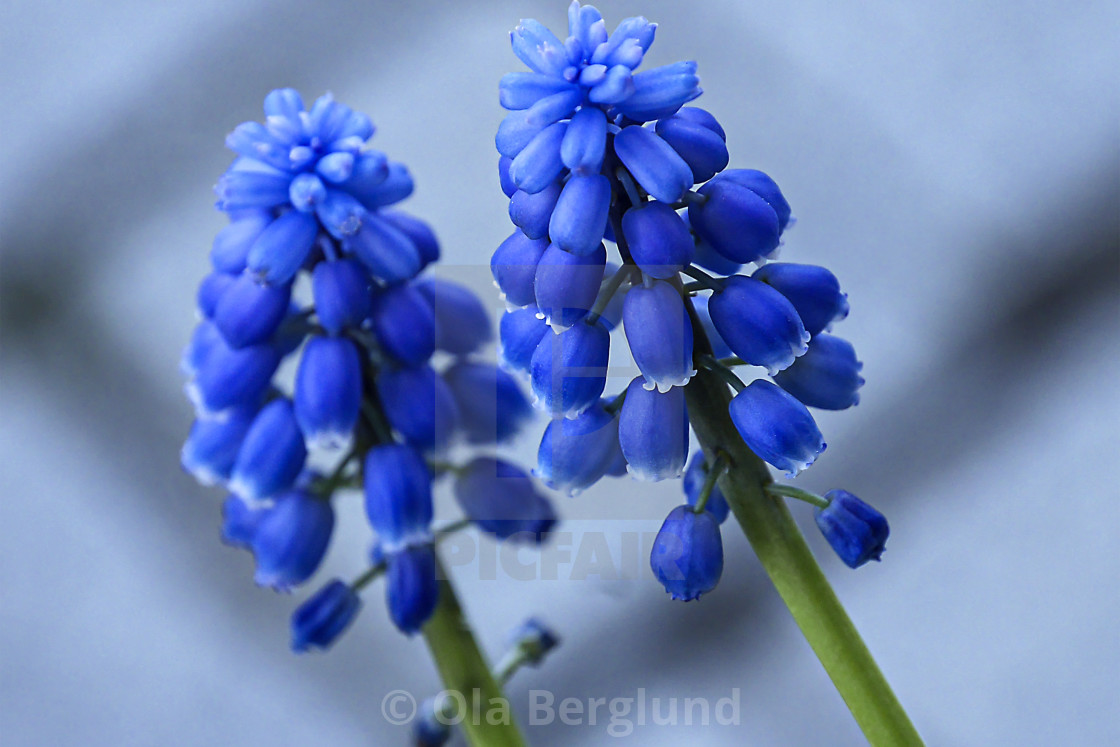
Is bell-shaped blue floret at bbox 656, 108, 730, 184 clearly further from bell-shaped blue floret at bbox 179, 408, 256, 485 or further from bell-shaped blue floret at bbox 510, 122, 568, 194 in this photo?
bell-shaped blue floret at bbox 179, 408, 256, 485

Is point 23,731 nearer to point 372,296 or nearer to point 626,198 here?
point 372,296

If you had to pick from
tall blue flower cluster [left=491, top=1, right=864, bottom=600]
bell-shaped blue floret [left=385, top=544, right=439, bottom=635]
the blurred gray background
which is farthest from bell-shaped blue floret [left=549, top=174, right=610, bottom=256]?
the blurred gray background

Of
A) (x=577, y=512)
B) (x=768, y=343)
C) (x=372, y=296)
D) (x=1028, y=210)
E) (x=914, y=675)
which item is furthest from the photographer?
(x=1028, y=210)

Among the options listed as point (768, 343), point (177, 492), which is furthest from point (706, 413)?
point (177, 492)

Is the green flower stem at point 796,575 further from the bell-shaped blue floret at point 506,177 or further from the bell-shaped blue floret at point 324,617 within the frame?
the bell-shaped blue floret at point 324,617

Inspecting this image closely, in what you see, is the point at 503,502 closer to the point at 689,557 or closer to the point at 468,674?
the point at 468,674

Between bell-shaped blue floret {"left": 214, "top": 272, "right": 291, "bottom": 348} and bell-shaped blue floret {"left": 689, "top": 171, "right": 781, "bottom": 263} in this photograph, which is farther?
bell-shaped blue floret {"left": 214, "top": 272, "right": 291, "bottom": 348}

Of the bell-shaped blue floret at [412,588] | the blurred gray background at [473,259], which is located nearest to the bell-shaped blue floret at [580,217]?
the bell-shaped blue floret at [412,588]

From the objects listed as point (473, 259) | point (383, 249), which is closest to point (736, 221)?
point (383, 249)
